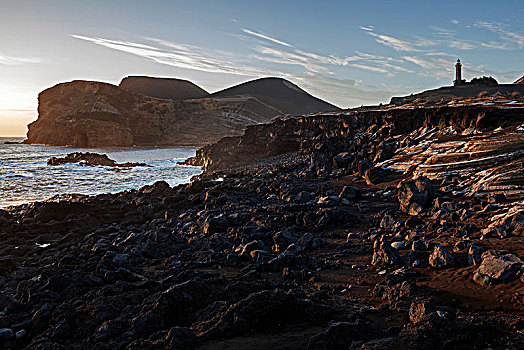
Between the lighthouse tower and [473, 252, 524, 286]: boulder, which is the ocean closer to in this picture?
[473, 252, 524, 286]: boulder

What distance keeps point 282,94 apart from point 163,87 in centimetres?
5374

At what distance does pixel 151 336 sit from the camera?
14.7 ft

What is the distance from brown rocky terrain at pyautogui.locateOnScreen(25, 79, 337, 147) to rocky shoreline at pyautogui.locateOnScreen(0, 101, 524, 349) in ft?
284

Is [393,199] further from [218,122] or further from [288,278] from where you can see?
[218,122]

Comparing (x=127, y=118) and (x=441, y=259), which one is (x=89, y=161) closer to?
(x=441, y=259)

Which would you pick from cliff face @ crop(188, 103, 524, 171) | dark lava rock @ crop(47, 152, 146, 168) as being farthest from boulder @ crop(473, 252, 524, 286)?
dark lava rock @ crop(47, 152, 146, 168)

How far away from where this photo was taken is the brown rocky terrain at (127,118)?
9712 centimetres

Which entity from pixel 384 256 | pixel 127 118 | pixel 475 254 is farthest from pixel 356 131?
pixel 127 118

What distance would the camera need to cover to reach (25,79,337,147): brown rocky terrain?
9712 centimetres

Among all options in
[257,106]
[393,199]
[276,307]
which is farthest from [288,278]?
[257,106]

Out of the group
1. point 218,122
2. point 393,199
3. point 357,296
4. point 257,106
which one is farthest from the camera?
point 257,106

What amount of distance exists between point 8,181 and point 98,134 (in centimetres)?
6704

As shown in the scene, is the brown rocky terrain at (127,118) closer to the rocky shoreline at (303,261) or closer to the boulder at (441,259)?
the rocky shoreline at (303,261)

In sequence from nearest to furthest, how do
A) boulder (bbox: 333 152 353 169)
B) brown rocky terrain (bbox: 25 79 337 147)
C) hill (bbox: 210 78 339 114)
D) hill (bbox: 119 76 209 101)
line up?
boulder (bbox: 333 152 353 169) < brown rocky terrain (bbox: 25 79 337 147) < hill (bbox: 210 78 339 114) < hill (bbox: 119 76 209 101)
